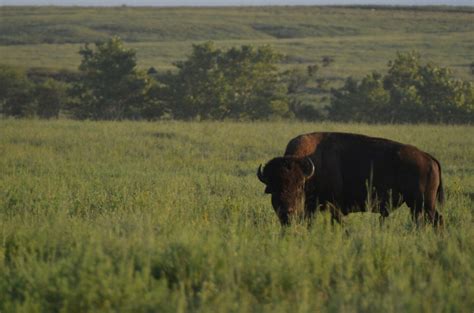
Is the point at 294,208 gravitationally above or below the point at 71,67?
above

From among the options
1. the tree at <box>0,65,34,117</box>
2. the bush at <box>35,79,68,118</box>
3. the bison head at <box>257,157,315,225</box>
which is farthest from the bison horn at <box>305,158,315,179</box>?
the bush at <box>35,79,68,118</box>

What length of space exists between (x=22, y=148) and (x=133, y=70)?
59.9ft

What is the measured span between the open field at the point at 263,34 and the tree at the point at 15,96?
16.4 metres

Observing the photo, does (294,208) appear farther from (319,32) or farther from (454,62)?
(319,32)

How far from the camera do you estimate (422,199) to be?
9242mm

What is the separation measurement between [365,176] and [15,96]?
1198 inches

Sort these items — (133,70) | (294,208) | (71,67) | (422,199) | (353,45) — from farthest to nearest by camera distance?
(353,45) → (71,67) → (133,70) → (422,199) → (294,208)

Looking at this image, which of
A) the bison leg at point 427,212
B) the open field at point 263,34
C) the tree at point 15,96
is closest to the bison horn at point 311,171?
the bison leg at point 427,212

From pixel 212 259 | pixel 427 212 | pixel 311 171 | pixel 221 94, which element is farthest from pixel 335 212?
pixel 221 94

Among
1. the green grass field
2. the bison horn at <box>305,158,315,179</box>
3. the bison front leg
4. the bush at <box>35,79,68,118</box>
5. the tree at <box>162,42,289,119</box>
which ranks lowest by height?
the bush at <box>35,79,68,118</box>

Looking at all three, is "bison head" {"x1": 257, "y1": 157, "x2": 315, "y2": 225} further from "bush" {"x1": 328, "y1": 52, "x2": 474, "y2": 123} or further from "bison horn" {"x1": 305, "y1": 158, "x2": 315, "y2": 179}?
"bush" {"x1": 328, "y1": 52, "x2": 474, "y2": 123}

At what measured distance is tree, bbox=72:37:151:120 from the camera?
116 feet

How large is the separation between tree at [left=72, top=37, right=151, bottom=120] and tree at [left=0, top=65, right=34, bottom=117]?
2420mm

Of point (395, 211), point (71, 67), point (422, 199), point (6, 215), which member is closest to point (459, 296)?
point (422, 199)
